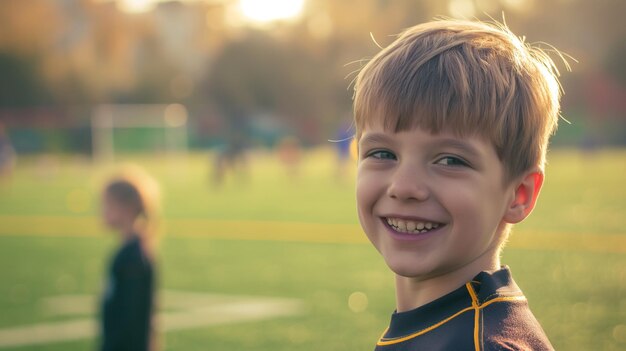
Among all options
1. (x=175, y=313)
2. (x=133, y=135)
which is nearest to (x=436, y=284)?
(x=175, y=313)

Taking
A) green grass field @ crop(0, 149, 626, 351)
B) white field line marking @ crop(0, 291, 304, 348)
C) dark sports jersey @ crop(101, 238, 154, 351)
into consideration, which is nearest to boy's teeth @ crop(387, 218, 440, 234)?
dark sports jersey @ crop(101, 238, 154, 351)

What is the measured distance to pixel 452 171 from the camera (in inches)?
79.7

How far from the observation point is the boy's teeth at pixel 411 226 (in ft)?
6.82

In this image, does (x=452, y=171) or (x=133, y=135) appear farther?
(x=133, y=135)

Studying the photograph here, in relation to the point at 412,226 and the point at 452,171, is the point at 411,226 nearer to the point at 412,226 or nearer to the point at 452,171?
the point at 412,226

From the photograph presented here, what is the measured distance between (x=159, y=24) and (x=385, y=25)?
1065 inches

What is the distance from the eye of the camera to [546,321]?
8.46m

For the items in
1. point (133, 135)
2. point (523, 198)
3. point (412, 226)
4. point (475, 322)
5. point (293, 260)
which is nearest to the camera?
Result: point (475, 322)

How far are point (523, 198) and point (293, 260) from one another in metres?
11.2

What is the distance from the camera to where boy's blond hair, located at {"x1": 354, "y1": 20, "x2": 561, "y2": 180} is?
2039 millimetres

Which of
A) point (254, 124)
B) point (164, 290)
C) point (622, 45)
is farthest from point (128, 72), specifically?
point (164, 290)

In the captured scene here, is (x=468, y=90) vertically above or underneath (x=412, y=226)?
above

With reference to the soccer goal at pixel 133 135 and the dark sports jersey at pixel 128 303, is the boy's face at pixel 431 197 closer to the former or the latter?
the dark sports jersey at pixel 128 303

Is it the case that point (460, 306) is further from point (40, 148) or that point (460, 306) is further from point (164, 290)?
point (40, 148)
